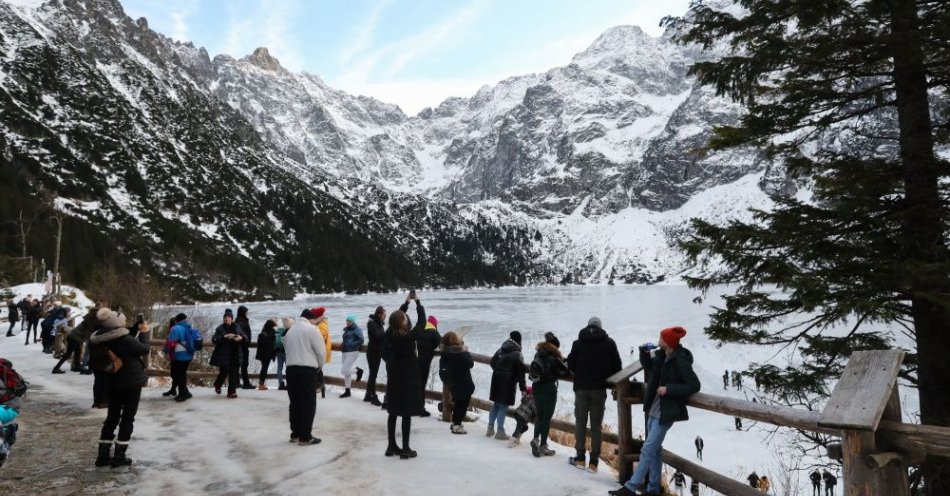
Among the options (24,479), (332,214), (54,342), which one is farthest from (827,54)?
(332,214)

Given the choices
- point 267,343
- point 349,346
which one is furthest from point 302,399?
point 267,343

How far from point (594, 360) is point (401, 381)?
106 inches

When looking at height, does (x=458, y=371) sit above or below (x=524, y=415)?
above

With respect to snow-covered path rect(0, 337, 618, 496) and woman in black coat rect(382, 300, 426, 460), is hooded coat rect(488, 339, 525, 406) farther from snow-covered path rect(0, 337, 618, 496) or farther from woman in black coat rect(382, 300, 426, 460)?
woman in black coat rect(382, 300, 426, 460)

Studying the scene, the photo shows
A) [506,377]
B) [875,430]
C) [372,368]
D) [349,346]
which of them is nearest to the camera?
[875,430]

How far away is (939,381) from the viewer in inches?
247

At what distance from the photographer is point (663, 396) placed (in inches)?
241

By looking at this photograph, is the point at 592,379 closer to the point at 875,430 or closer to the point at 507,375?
the point at 507,375

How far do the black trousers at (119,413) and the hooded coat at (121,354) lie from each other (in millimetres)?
86

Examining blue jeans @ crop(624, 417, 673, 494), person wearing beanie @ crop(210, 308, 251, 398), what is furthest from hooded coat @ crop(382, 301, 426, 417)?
person wearing beanie @ crop(210, 308, 251, 398)

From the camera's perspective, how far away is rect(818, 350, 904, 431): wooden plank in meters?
3.49

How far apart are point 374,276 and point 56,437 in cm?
15930

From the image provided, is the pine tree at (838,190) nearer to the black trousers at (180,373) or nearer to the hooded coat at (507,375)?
the hooded coat at (507,375)

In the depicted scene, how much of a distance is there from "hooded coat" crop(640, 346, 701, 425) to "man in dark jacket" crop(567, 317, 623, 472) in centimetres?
132
